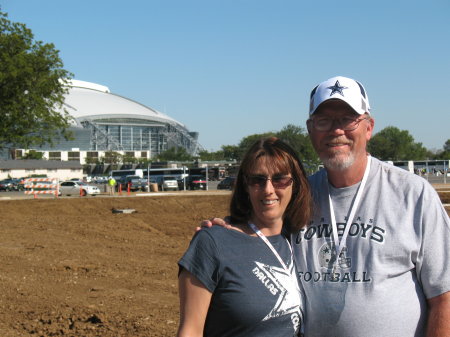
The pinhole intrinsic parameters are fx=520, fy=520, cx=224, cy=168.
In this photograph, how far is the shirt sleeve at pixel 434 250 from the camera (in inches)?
101

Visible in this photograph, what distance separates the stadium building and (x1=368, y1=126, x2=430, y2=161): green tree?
2705 inches

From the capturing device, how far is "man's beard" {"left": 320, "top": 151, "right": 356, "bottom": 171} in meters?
2.83

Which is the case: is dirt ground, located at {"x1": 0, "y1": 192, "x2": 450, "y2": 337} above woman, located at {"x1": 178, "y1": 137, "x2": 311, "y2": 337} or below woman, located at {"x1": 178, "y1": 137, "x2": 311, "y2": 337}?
below

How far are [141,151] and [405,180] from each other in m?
149

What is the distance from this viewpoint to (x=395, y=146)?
102625 mm

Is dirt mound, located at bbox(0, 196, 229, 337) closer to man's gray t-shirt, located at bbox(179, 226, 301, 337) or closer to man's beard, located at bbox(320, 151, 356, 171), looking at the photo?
man's gray t-shirt, located at bbox(179, 226, 301, 337)

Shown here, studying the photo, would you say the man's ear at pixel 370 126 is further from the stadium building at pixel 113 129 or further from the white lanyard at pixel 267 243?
the stadium building at pixel 113 129

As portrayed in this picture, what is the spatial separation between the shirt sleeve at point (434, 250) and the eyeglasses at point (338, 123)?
0.55m

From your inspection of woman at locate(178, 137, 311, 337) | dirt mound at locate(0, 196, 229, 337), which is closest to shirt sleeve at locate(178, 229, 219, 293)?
woman at locate(178, 137, 311, 337)

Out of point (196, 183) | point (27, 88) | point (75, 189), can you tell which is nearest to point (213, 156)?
point (196, 183)

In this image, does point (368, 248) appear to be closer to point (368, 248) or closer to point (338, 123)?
point (368, 248)

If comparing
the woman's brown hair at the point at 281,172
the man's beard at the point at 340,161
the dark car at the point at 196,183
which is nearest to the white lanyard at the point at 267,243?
the woman's brown hair at the point at 281,172

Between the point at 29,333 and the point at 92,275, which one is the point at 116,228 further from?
the point at 29,333

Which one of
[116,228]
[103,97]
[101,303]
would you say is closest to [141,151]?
[103,97]
